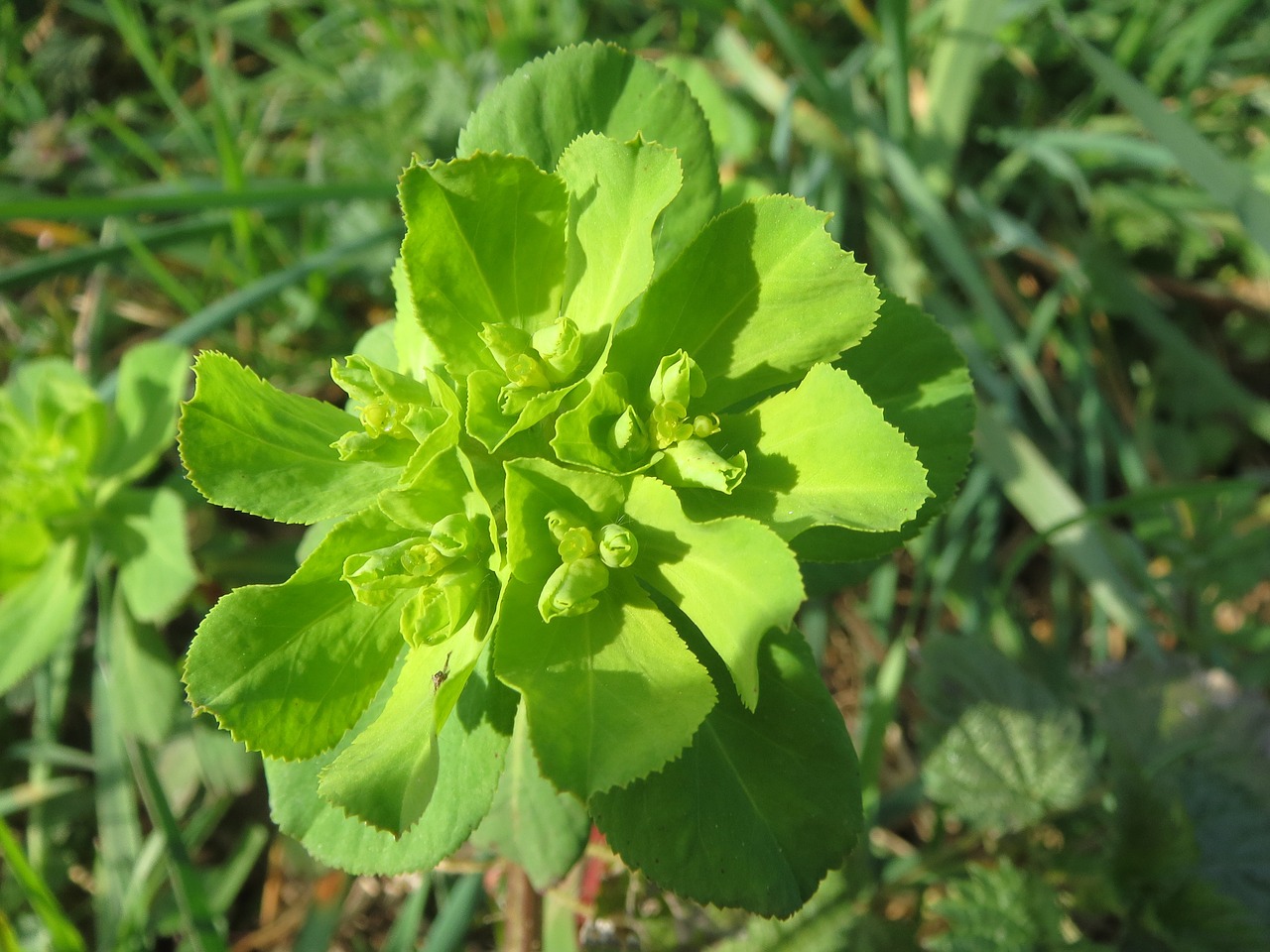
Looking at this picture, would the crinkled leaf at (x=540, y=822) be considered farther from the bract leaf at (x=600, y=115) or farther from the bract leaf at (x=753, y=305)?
the bract leaf at (x=600, y=115)

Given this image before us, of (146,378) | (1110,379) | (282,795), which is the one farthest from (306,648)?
(1110,379)

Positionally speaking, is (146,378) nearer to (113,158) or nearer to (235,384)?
(235,384)

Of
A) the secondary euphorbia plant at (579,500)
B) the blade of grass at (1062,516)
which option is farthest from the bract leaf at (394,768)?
the blade of grass at (1062,516)

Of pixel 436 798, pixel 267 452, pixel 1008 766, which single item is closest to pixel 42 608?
pixel 267 452

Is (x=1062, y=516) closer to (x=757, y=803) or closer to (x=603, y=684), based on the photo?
(x=757, y=803)

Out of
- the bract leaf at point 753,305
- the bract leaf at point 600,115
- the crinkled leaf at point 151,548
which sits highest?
the bract leaf at point 600,115

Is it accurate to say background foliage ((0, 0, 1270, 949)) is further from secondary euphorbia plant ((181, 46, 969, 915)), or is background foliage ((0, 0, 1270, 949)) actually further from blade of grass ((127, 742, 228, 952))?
secondary euphorbia plant ((181, 46, 969, 915))
